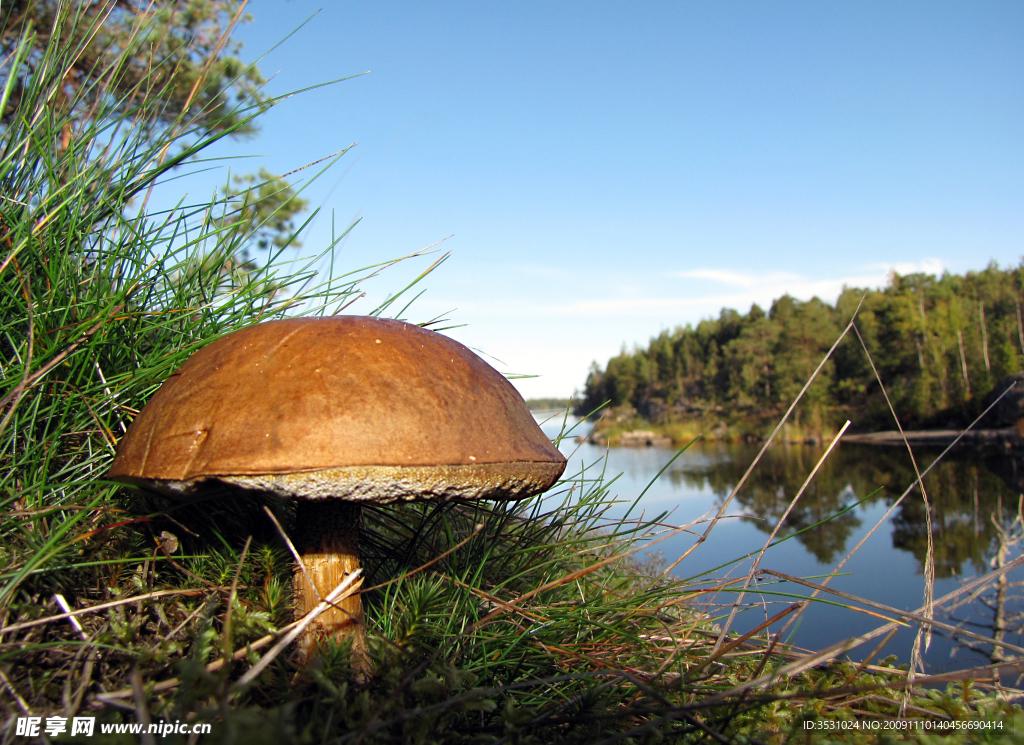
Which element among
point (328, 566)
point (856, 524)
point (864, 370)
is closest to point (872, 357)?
point (864, 370)

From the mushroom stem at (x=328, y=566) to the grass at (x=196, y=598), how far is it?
0.07 meters

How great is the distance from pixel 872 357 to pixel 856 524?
17.5 meters

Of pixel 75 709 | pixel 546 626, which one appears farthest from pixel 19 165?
pixel 546 626

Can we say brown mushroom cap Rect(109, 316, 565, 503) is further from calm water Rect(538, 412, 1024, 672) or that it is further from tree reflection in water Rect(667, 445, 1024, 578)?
tree reflection in water Rect(667, 445, 1024, 578)

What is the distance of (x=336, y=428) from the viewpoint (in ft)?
3.54

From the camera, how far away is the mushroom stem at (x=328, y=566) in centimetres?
133

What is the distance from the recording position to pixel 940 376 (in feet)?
106

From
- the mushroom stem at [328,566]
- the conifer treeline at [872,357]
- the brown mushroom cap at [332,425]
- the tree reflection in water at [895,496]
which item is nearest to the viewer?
the brown mushroom cap at [332,425]

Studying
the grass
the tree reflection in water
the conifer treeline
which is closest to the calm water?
the tree reflection in water

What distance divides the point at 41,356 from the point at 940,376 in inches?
1613

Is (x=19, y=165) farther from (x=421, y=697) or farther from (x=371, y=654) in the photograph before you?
(x=421, y=697)

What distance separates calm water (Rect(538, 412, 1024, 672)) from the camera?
780cm

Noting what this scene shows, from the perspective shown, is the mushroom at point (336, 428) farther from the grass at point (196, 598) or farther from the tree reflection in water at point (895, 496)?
the tree reflection in water at point (895, 496)

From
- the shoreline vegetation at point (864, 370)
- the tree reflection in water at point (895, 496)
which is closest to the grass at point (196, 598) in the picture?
the tree reflection in water at point (895, 496)
